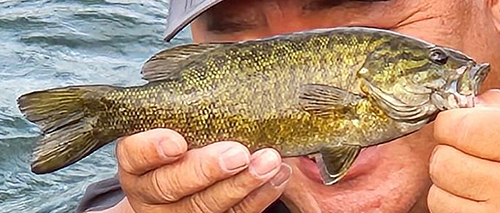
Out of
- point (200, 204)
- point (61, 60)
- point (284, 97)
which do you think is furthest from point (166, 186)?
point (61, 60)

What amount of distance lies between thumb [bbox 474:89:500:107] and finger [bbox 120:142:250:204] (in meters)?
0.46

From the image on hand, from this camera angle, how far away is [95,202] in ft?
11.6

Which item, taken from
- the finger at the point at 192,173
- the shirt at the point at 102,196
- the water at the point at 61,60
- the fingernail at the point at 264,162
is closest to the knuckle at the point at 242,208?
the finger at the point at 192,173

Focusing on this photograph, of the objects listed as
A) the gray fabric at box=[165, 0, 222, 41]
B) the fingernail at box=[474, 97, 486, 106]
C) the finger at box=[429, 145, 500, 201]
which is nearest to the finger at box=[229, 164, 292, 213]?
the finger at box=[429, 145, 500, 201]

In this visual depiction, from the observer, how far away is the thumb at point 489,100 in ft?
7.07

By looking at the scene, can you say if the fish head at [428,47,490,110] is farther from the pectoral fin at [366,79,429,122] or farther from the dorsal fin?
the dorsal fin

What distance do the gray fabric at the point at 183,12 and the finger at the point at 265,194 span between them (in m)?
0.55

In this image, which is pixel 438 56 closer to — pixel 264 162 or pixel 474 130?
pixel 474 130

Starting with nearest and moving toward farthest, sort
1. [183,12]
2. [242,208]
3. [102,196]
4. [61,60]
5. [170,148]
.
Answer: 1. [170,148]
2. [242,208]
3. [183,12]
4. [102,196]
5. [61,60]

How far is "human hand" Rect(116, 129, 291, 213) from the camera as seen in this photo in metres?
2.14

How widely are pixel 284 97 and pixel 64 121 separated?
0.47 metres

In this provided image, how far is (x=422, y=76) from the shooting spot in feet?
7.14

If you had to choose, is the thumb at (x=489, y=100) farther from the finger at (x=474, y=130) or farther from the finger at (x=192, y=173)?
the finger at (x=192, y=173)

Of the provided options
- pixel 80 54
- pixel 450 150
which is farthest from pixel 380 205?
pixel 80 54
